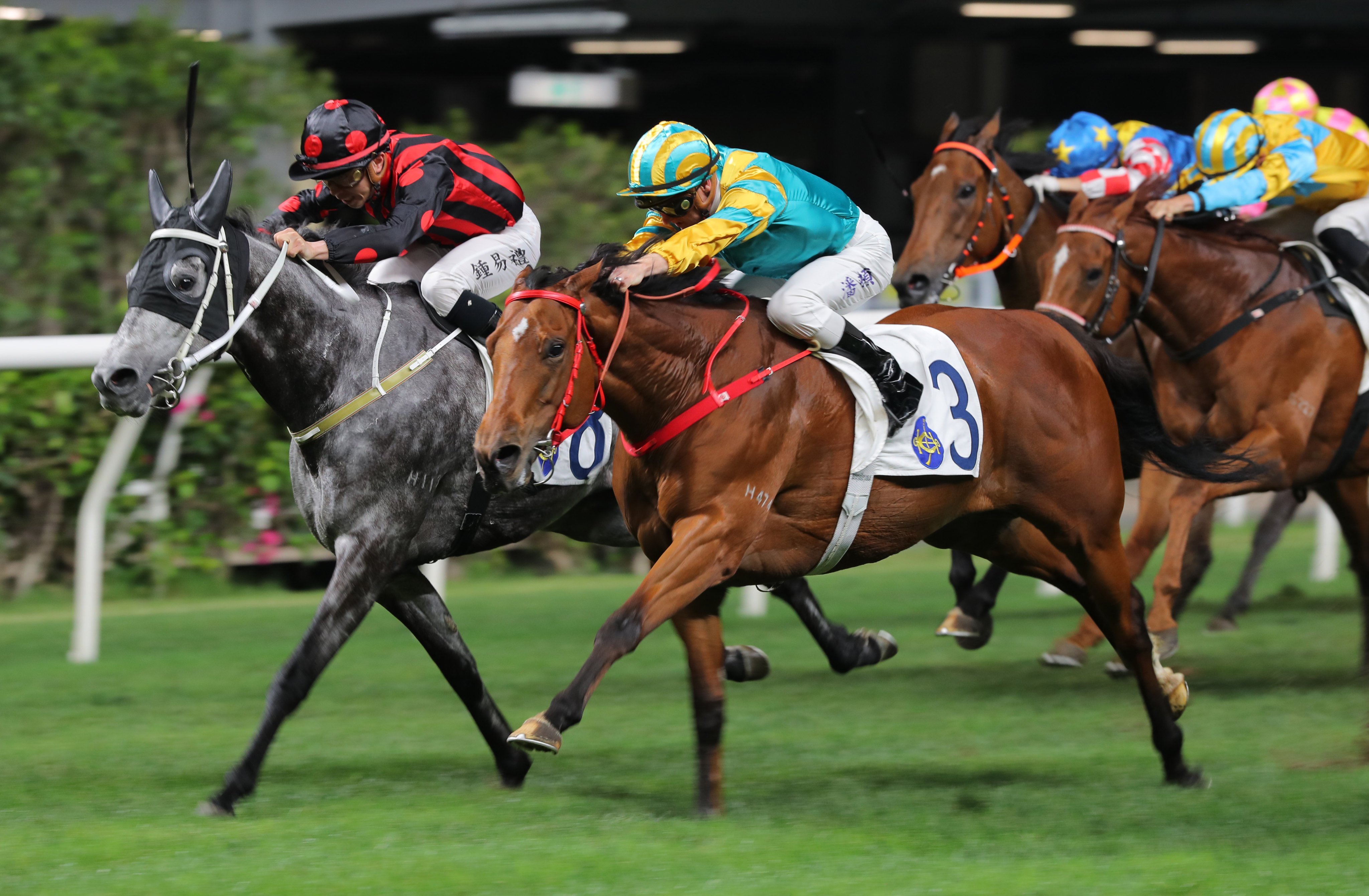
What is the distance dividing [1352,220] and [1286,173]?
0.41 metres

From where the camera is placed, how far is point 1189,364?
5883 mm

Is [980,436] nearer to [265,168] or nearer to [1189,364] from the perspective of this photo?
[1189,364]

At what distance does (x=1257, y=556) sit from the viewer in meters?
7.35

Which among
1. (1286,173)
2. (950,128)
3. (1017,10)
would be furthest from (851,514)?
(1017,10)

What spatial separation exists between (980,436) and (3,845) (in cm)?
253

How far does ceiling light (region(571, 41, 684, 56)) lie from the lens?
40.8ft

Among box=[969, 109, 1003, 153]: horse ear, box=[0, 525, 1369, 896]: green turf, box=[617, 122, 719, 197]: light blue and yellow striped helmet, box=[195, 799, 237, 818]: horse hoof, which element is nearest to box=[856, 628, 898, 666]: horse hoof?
box=[0, 525, 1369, 896]: green turf

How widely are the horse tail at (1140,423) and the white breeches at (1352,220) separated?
1.32 metres

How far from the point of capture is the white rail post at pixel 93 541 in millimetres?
6211

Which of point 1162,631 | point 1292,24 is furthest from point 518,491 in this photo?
point 1292,24

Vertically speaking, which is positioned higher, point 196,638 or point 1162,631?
point 1162,631

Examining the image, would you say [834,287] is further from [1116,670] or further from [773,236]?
[1116,670]

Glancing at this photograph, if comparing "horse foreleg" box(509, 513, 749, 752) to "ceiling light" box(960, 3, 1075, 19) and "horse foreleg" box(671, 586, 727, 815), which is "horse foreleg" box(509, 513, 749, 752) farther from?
"ceiling light" box(960, 3, 1075, 19)

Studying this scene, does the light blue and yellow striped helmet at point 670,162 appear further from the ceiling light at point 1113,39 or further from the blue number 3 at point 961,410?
the ceiling light at point 1113,39
